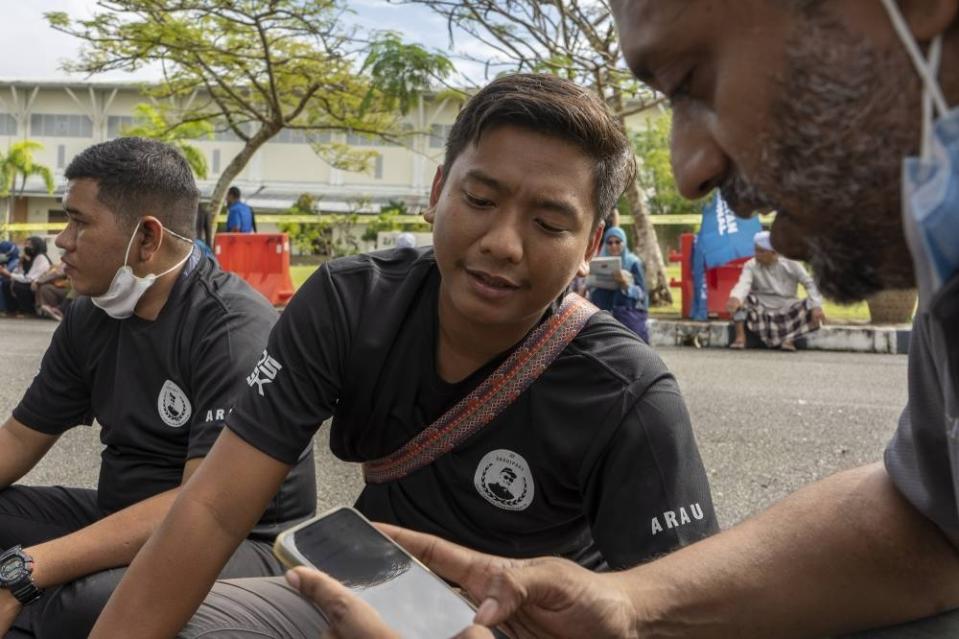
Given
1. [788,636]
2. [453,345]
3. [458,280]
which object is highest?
[458,280]

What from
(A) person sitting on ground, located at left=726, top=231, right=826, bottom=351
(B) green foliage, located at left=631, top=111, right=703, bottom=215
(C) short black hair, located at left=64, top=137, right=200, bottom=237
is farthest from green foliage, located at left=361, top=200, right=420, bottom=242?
(C) short black hair, located at left=64, top=137, right=200, bottom=237

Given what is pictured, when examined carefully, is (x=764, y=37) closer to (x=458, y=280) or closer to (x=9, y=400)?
(x=458, y=280)

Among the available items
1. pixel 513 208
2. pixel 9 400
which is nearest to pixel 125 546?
pixel 513 208

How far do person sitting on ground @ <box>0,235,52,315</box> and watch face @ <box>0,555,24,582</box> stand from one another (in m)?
14.2

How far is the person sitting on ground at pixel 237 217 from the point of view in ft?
53.1

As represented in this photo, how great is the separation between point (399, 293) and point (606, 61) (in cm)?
1053

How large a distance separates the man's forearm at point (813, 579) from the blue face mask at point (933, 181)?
764 millimetres

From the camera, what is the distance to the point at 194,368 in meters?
2.71

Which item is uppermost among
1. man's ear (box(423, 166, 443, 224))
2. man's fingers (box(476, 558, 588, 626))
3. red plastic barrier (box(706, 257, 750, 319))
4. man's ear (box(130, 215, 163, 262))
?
man's ear (box(423, 166, 443, 224))

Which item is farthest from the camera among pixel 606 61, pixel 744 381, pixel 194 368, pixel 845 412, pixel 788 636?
pixel 606 61

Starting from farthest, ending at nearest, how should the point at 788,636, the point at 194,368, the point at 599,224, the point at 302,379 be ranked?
the point at 194,368, the point at 599,224, the point at 302,379, the point at 788,636

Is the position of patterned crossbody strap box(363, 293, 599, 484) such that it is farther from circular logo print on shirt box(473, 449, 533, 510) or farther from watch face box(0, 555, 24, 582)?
watch face box(0, 555, 24, 582)

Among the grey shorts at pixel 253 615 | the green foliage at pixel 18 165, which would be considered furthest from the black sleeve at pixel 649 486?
the green foliage at pixel 18 165

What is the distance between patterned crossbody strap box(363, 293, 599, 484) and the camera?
2119 millimetres
